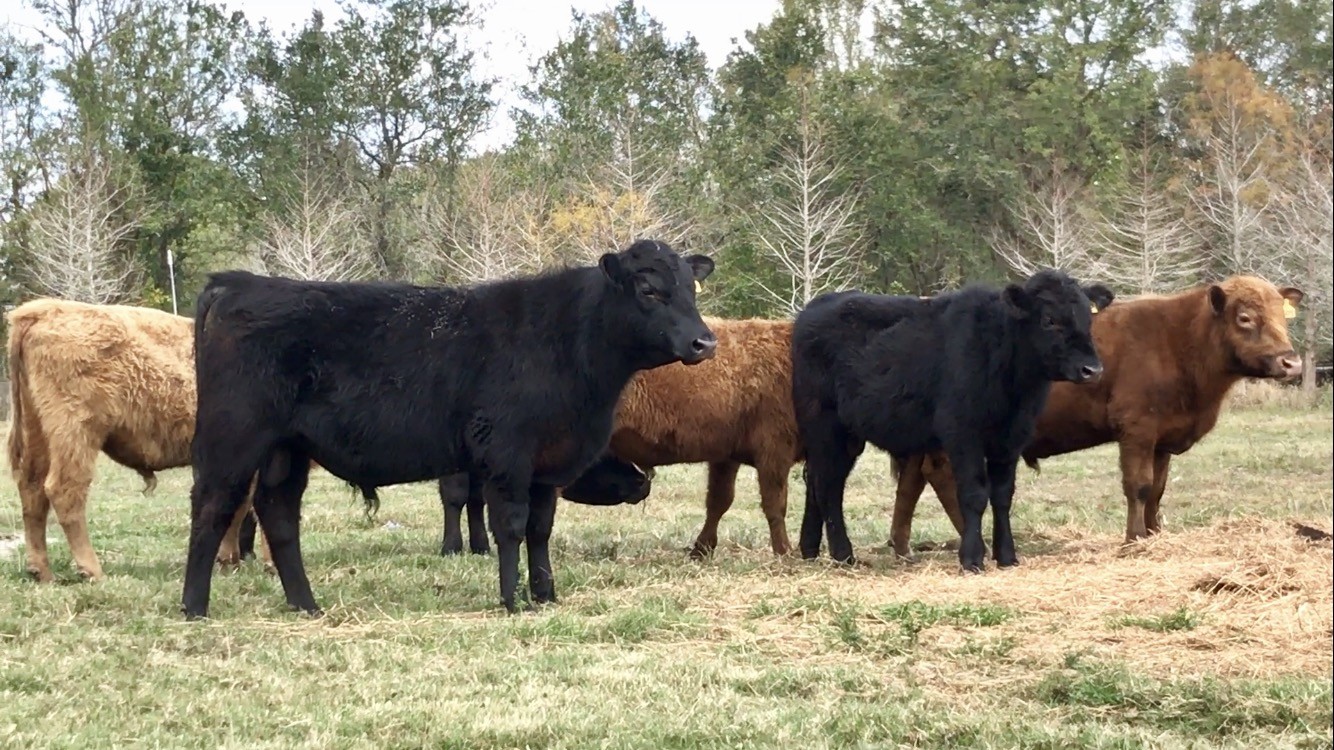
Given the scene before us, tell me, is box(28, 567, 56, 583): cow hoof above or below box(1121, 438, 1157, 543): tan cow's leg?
below

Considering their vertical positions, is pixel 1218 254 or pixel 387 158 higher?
pixel 387 158

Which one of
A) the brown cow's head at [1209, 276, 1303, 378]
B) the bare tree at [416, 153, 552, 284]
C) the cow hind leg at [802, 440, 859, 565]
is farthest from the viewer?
the bare tree at [416, 153, 552, 284]

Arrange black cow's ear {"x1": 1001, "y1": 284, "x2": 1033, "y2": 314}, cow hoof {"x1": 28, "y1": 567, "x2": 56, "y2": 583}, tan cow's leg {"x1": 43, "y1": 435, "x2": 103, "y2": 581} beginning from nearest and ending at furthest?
cow hoof {"x1": 28, "y1": 567, "x2": 56, "y2": 583} < tan cow's leg {"x1": 43, "y1": 435, "x2": 103, "y2": 581} < black cow's ear {"x1": 1001, "y1": 284, "x2": 1033, "y2": 314}

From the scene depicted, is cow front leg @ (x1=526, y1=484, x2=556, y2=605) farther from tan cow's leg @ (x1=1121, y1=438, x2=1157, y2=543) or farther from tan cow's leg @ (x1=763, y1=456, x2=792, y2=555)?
tan cow's leg @ (x1=1121, y1=438, x2=1157, y2=543)

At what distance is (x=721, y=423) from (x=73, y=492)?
14.9 feet

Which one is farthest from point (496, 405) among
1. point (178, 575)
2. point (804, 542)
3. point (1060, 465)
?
point (1060, 465)

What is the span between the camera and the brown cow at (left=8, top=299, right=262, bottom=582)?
915 centimetres

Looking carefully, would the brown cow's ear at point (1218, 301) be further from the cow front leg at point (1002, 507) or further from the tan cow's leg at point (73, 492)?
the tan cow's leg at point (73, 492)

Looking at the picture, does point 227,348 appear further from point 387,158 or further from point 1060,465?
point 387,158

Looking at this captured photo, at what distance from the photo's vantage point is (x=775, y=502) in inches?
420

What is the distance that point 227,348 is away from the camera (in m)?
7.77

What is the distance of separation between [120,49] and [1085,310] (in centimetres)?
2162

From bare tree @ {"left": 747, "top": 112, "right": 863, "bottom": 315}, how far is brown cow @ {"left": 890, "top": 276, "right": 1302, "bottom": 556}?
32.6 feet

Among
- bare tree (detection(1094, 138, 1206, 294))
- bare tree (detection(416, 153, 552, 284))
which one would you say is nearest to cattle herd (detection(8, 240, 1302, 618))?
bare tree (detection(1094, 138, 1206, 294))
